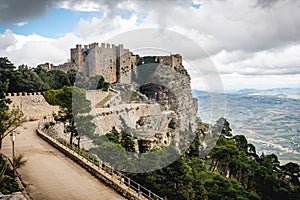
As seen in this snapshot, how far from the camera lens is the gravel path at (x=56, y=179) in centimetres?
779

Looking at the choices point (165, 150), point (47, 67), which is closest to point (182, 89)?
point (47, 67)

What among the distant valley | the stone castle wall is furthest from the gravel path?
the distant valley

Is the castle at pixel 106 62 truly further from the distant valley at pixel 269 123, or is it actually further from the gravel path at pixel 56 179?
the gravel path at pixel 56 179

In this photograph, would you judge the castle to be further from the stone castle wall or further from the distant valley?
the stone castle wall

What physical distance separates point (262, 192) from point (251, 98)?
20.8 meters

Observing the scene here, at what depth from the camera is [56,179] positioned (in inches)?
348

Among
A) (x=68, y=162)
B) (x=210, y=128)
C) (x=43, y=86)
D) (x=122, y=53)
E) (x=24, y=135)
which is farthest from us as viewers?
(x=122, y=53)

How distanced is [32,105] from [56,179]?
1523 cm

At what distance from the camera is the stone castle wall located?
21828 millimetres

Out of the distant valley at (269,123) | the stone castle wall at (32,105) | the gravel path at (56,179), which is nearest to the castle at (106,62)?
the distant valley at (269,123)

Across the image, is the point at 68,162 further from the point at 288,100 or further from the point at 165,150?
the point at 288,100

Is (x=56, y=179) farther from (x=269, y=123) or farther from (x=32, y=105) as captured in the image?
(x=269, y=123)

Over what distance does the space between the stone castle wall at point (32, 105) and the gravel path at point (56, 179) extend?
991 cm

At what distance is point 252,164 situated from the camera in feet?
74.5
